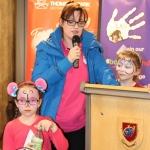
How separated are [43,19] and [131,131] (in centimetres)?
230

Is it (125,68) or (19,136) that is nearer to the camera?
(19,136)

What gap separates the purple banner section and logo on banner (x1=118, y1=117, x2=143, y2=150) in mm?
1965

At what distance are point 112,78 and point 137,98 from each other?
1.52ft

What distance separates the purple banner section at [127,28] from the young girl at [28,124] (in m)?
1.75

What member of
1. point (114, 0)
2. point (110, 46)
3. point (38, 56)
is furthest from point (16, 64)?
point (38, 56)

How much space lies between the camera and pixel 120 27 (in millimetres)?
3227

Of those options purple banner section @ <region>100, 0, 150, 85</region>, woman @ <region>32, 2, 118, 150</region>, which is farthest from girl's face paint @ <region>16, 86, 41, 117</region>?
purple banner section @ <region>100, 0, 150, 85</region>

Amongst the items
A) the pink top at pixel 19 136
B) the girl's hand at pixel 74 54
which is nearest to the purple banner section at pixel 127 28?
the girl's hand at pixel 74 54

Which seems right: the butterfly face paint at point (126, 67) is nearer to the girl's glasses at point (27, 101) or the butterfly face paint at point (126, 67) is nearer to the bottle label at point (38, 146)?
the girl's glasses at point (27, 101)

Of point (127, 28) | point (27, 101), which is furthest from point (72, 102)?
point (127, 28)

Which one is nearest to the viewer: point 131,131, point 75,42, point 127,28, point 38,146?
point 131,131

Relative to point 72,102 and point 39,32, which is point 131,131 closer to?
point 72,102

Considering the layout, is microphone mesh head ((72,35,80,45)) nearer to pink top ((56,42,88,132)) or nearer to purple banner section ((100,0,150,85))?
pink top ((56,42,88,132))

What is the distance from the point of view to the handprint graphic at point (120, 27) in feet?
10.4
